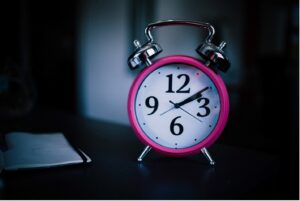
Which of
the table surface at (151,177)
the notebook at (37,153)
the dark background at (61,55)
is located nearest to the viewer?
the table surface at (151,177)

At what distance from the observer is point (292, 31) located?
536cm

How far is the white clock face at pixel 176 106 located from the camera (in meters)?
0.81

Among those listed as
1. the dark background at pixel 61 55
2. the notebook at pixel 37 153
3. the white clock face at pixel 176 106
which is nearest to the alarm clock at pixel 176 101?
the white clock face at pixel 176 106

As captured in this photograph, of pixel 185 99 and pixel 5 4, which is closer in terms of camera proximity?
pixel 185 99

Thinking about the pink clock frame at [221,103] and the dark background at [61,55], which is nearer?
the pink clock frame at [221,103]

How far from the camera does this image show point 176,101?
825 mm

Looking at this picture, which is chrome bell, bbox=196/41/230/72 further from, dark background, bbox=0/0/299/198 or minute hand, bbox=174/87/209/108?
dark background, bbox=0/0/299/198

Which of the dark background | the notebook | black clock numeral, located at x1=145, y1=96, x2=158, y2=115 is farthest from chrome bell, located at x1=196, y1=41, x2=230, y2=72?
the dark background

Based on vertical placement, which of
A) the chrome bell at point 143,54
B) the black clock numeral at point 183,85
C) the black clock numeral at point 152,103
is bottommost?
the black clock numeral at point 152,103

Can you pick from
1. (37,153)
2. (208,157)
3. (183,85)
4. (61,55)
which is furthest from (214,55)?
(61,55)

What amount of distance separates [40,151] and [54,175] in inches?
5.4

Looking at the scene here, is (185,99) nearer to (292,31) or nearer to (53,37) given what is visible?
(53,37)

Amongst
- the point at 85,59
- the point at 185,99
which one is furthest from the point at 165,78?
the point at 85,59

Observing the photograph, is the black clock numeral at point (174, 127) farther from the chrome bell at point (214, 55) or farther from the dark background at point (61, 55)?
the dark background at point (61, 55)
